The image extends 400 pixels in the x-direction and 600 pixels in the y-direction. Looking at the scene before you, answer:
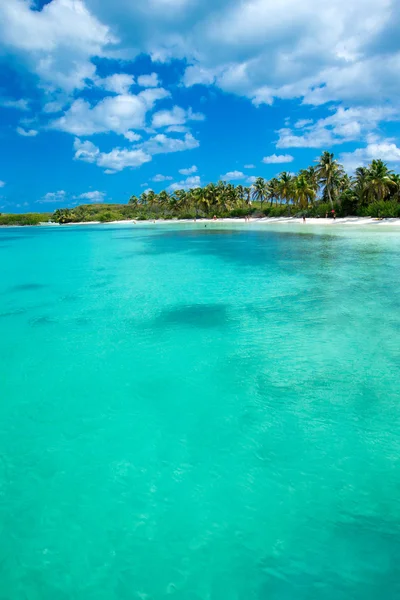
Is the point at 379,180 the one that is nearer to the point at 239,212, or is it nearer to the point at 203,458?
the point at 239,212

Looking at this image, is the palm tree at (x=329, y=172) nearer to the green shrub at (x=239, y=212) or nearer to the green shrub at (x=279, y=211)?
the green shrub at (x=279, y=211)

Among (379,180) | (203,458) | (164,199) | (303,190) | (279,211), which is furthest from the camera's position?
(164,199)

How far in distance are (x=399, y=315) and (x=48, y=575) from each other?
11.4 meters

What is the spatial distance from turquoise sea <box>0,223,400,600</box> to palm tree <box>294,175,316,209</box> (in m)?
66.7

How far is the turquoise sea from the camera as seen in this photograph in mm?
3754

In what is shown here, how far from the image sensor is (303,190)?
7369 centimetres

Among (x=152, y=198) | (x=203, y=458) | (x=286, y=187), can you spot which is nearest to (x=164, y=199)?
(x=152, y=198)

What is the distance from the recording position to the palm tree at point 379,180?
57.5 meters

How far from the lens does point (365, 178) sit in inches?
2350

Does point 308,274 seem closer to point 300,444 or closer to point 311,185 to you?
point 300,444

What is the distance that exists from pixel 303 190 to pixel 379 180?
18.0m

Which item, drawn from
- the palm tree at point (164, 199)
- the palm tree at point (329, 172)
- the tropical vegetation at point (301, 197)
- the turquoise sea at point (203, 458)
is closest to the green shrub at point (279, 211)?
the tropical vegetation at point (301, 197)

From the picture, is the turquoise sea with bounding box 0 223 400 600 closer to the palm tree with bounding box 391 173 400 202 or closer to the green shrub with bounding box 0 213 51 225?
the palm tree with bounding box 391 173 400 202

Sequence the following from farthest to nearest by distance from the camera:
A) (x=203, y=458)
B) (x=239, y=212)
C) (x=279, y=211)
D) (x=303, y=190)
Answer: (x=239, y=212), (x=279, y=211), (x=303, y=190), (x=203, y=458)
